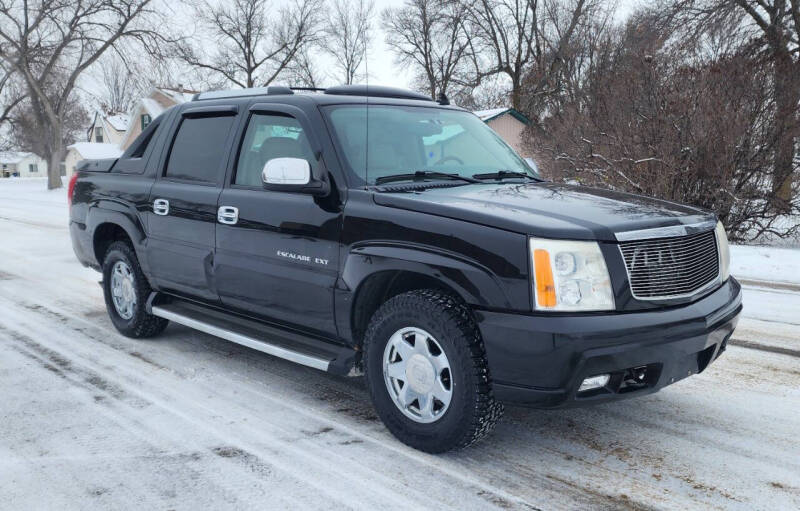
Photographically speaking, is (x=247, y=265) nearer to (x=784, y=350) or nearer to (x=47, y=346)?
(x=47, y=346)

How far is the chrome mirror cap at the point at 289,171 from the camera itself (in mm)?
3828

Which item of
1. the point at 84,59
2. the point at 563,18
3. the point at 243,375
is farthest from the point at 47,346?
the point at 563,18

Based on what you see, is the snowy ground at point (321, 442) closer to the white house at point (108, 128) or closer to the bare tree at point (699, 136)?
the bare tree at point (699, 136)

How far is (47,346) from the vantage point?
5.37m

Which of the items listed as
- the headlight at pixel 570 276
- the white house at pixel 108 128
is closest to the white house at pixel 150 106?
the white house at pixel 108 128

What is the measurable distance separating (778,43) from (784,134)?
6757 mm

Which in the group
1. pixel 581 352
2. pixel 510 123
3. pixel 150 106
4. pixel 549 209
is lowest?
pixel 581 352

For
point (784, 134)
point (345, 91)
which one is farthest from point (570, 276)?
point (784, 134)

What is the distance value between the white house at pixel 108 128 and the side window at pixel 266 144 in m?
66.1

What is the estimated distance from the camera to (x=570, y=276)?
312cm

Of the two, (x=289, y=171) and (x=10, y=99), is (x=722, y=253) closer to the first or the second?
(x=289, y=171)

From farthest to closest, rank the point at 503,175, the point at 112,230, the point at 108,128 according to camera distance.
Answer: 1. the point at 108,128
2. the point at 112,230
3. the point at 503,175

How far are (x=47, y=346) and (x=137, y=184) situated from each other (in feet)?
4.47

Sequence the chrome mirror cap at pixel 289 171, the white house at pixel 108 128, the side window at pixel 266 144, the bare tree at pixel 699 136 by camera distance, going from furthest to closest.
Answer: the white house at pixel 108 128 → the bare tree at pixel 699 136 → the side window at pixel 266 144 → the chrome mirror cap at pixel 289 171
